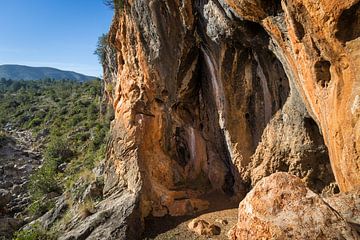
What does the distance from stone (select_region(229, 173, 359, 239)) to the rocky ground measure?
1388 cm

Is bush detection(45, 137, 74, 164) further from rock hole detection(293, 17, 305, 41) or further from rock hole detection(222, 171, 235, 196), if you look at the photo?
rock hole detection(293, 17, 305, 41)

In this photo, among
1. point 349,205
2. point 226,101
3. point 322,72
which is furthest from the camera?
point 226,101

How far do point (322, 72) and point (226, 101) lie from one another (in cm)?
448

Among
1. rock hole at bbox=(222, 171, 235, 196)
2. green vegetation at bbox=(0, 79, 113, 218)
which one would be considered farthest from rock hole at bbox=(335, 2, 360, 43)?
green vegetation at bbox=(0, 79, 113, 218)

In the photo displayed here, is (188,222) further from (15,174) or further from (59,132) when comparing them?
(59,132)

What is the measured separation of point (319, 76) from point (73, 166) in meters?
23.5

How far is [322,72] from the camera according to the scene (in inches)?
238

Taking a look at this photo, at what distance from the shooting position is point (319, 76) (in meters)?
6.08

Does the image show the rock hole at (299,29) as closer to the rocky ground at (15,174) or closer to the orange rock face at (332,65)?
the orange rock face at (332,65)

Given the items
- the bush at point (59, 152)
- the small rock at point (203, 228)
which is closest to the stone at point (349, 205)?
the small rock at point (203, 228)

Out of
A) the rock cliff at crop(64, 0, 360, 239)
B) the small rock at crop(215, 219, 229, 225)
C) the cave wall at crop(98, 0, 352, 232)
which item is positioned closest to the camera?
the rock cliff at crop(64, 0, 360, 239)

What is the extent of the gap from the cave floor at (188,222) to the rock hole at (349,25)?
5.66 m

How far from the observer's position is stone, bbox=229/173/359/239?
4.32 meters

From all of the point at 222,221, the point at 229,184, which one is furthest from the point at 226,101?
the point at 222,221
